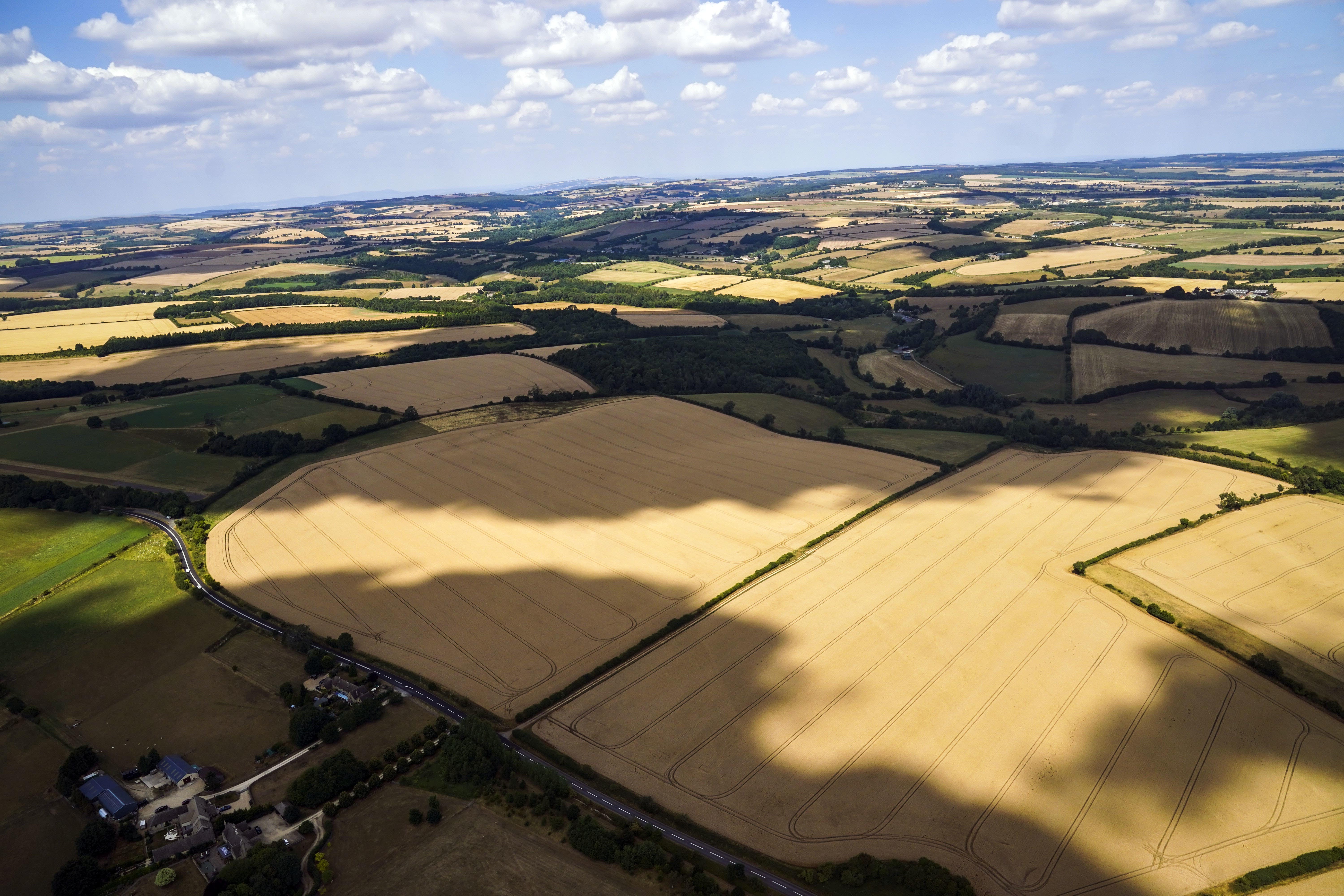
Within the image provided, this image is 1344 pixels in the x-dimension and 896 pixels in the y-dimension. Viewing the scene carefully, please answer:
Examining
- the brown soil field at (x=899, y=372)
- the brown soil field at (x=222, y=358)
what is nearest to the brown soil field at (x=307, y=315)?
the brown soil field at (x=222, y=358)

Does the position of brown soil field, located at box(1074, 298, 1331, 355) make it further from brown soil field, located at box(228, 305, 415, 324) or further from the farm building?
the farm building

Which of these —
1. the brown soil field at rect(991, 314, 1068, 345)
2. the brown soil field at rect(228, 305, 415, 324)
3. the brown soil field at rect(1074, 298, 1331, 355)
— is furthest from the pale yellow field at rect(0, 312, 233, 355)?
the brown soil field at rect(1074, 298, 1331, 355)

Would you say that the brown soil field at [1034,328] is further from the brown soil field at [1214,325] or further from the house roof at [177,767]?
the house roof at [177,767]

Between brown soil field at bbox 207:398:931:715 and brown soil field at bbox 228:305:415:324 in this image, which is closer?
brown soil field at bbox 207:398:931:715

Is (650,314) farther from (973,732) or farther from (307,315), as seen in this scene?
(973,732)

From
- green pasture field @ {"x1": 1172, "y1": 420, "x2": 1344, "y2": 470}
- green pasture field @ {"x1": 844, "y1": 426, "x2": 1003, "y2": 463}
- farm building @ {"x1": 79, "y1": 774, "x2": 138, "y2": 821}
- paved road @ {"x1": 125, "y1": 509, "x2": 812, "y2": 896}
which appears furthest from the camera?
green pasture field @ {"x1": 844, "y1": 426, "x2": 1003, "y2": 463}

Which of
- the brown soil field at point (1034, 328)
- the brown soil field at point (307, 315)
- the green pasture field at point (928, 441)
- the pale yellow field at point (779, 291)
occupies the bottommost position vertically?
the green pasture field at point (928, 441)
